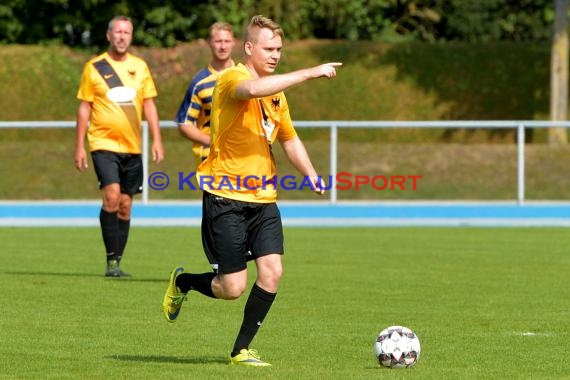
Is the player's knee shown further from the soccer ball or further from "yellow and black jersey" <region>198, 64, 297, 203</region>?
the soccer ball

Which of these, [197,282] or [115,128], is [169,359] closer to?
[197,282]

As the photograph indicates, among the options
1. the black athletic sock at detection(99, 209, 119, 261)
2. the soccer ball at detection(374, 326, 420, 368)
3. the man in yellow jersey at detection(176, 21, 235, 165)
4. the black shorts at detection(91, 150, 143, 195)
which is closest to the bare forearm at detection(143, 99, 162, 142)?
the black shorts at detection(91, 150, 143, 195)

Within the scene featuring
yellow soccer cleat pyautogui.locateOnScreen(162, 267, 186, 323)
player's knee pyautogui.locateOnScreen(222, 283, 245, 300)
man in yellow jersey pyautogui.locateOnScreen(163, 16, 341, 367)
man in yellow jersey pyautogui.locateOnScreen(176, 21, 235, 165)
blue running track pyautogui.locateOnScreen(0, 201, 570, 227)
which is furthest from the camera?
blue running track pyautogui.locateOnScreen(0, 201, 570, 227)

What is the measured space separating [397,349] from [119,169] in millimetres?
5671

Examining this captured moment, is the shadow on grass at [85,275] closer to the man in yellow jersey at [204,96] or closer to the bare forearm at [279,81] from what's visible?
the man in yellow jersey at [204,96]

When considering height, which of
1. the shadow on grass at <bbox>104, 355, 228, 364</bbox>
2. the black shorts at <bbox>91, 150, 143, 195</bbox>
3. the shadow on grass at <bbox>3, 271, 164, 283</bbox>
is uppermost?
the black shorts at <bbox>91, 150, 143, 195</bbox>

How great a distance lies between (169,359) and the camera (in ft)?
26.3

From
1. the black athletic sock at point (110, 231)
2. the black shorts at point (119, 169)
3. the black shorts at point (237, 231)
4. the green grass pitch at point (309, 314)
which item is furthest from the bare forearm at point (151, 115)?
the black shorts at point (237, 231)

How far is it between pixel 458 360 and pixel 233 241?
1.42 meters

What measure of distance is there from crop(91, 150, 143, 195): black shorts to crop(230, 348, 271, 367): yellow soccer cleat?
5125mm

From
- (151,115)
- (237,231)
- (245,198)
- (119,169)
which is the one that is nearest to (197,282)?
(237,231)

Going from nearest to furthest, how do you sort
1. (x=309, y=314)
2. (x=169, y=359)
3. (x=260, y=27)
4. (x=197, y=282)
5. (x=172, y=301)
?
(x=260, y=27)
(x=169, y=359)
(x=197, y=282)
(x=172, y=301)
(x=309, y=314)

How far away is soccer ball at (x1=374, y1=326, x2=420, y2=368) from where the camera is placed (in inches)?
301

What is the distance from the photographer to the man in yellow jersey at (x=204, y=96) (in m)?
12.0
